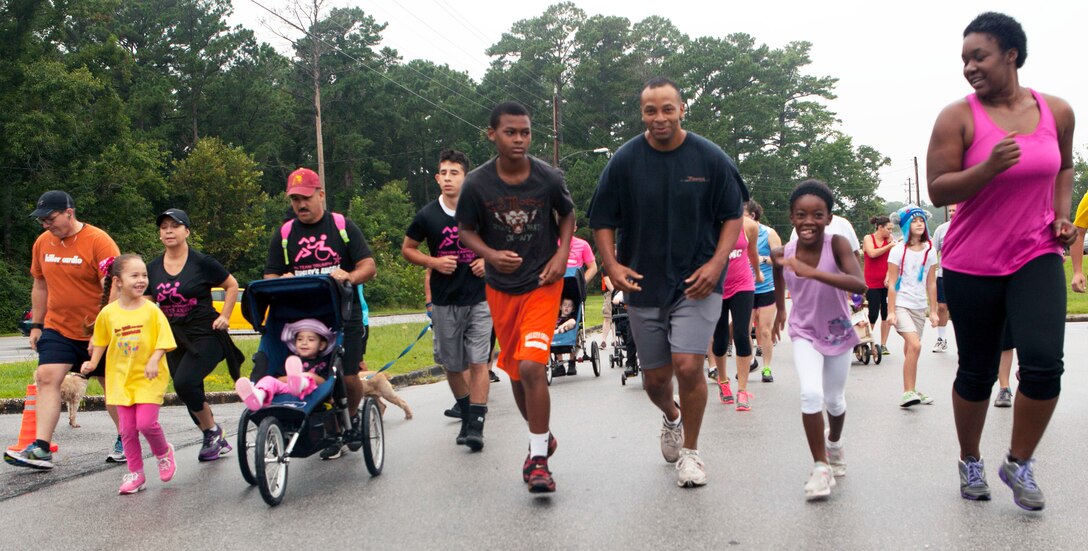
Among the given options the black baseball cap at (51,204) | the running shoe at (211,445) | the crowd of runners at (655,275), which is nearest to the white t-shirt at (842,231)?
the crowd of runners at (655,275)

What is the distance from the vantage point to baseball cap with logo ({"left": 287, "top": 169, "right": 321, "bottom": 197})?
6.95 meters

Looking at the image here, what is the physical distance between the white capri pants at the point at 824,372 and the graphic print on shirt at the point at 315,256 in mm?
3123

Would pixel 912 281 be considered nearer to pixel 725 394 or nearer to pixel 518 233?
pixel 725 394

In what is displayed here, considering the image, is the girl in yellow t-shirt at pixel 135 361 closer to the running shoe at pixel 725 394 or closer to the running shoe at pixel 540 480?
the running shoe at pixel 540 480

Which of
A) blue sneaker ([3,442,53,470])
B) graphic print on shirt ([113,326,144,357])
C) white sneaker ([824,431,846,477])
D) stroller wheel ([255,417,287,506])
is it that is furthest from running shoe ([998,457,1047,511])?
blue sneaker ([3,442,53,470])

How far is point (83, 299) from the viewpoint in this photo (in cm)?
766

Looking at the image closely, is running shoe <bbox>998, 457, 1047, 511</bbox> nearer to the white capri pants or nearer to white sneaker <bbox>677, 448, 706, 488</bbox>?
the white capri pants

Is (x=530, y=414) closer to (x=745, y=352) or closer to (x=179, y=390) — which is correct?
(x=179, y=390)

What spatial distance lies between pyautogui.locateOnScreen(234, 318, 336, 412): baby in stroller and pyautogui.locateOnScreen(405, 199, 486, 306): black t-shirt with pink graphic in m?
1.42

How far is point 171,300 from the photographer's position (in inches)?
291

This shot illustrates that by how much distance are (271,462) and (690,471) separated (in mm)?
2300

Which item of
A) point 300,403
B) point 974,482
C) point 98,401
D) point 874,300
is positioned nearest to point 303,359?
point 300,403

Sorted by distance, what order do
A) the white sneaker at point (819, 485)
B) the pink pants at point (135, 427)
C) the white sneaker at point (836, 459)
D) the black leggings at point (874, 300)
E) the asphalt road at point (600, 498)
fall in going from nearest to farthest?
the asphalt road at point (600, 498) < the white sneaker at point (819, 485) < the white sneaker at point (836, 459) < the pink pants at point (135, 427) < the black leggings at point (874, 300)

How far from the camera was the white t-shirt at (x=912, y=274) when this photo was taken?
997cm
